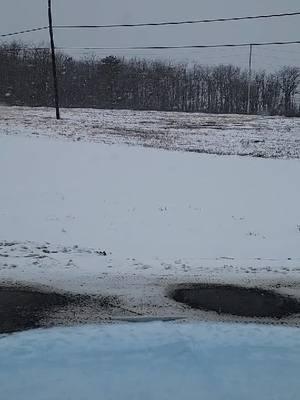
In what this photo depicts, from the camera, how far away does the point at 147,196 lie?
640 inches

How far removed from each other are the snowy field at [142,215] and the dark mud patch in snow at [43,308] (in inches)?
14.4

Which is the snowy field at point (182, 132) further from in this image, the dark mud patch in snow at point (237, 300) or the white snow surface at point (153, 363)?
the white snow surface at point (153, 363)

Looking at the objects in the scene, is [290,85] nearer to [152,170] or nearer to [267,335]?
[152,170]

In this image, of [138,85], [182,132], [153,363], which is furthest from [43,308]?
[138,85]

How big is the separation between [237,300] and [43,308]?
8.39 ft

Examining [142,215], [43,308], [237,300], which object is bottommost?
[142,215]

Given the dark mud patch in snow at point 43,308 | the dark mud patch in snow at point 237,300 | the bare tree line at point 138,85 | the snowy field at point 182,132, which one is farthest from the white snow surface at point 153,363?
the bare tree line at point 138,85

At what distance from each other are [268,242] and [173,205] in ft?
14.8

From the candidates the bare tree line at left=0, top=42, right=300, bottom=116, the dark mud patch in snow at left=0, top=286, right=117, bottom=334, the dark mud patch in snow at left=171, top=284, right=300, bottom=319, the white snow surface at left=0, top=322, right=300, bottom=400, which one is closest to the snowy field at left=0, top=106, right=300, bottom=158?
the dark mud patch in snow at left=171, top=284, right=300, bottom=319

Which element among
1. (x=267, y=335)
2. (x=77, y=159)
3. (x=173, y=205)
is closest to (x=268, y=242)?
(x=173, y=205)

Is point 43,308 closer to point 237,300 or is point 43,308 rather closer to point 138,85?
point 237,300

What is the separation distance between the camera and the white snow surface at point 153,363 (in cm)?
470

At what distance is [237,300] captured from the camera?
22.9 ft

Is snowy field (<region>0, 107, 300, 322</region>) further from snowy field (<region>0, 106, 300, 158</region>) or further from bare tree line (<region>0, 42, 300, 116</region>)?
bare tree line (<region>0, 42, 300, 116</region>)
